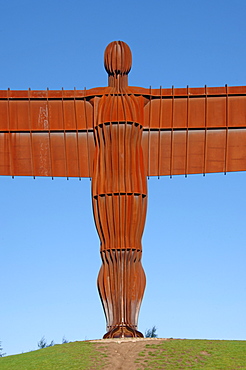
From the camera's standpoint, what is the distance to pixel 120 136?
28203 millimetres

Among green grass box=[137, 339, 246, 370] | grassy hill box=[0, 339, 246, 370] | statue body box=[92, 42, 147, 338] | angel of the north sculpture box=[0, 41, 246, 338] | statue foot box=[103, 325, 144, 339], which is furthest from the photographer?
angel of the north sculpture box=[0, 41, 246, 338]

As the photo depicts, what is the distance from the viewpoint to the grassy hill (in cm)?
2378

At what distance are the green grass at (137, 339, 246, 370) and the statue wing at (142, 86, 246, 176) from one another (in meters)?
6.47

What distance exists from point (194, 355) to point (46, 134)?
957cm

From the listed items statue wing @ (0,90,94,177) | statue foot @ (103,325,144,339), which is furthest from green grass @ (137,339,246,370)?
statue wing @ (0,90,94,177)

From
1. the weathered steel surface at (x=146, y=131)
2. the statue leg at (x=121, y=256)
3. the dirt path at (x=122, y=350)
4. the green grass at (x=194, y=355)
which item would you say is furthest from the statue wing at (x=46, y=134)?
the green grass at (x=194, y=355)

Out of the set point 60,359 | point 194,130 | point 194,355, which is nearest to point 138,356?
point 194,355

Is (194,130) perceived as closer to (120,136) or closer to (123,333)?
(120,136)

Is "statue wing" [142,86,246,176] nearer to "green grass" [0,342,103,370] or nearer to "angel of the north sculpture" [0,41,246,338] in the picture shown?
"angel of the north sculpture" [0,41,246,338]

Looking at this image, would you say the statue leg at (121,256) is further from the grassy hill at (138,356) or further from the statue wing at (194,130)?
the statue wing at (194,130)

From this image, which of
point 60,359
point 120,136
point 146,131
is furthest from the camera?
point 146,131

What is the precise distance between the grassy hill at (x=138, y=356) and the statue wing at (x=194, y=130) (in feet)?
21.1

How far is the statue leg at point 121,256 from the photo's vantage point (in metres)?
27.3

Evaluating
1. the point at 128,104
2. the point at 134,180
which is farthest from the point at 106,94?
the point at 134,180
